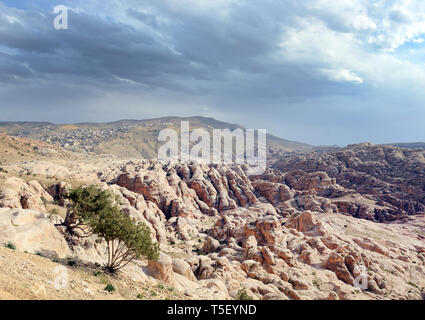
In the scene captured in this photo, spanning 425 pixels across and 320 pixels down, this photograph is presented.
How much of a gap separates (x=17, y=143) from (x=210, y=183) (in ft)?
304

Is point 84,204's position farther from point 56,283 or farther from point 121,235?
point 56,283

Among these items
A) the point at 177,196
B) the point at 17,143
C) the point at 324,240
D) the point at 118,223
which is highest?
the point at 17,143

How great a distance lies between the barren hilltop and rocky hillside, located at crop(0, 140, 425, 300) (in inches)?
7.5

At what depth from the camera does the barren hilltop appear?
68.6ft

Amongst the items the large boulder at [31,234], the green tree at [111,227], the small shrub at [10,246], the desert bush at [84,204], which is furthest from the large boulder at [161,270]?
the small shrub at [10,246]

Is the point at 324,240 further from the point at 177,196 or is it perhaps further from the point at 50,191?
the point at 50,191

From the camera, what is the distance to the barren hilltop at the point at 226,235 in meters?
20.9

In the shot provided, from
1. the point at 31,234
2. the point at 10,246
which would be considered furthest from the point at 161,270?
the point at 10,246

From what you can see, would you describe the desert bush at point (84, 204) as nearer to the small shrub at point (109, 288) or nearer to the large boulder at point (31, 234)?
the large boulder at point (31, 234)

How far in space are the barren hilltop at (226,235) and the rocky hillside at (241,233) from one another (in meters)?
0.19

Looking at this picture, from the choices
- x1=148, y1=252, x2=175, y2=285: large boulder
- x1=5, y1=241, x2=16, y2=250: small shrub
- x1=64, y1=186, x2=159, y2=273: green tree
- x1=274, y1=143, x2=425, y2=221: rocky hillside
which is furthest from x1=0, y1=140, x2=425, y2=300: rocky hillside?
x1=64, y1=186, x2=159, y2=273: green tree
